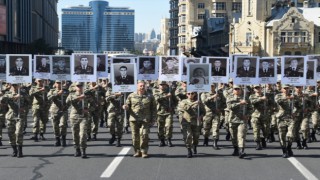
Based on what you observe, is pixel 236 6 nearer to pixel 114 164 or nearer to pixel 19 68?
pixel 19 68

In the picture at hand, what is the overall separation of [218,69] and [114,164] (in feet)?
18.8

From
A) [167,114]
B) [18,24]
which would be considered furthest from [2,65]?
[18,24]

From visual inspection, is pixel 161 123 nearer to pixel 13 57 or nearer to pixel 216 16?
pixel 13 57

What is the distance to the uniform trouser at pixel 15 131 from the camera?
49.1ft

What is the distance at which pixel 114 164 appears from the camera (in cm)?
1381

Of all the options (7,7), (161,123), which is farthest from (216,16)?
(161,123)

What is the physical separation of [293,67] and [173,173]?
5708 millimetres

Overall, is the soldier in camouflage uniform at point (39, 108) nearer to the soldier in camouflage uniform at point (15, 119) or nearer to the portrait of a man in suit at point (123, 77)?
the soldier in camouflage uniform at point (15, 119)

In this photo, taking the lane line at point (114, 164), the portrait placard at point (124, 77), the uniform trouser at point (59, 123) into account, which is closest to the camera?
the lane line at point (114, 164)

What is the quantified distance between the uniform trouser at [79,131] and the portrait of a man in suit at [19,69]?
7.75ft

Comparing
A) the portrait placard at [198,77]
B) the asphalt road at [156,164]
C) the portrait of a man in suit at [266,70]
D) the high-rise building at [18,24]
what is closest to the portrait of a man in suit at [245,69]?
the portrait of a man in suit at [266,70]

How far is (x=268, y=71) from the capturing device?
53.8ft

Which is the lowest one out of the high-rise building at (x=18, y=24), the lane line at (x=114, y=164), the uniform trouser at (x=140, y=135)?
the lane line at (x=114, y=164)

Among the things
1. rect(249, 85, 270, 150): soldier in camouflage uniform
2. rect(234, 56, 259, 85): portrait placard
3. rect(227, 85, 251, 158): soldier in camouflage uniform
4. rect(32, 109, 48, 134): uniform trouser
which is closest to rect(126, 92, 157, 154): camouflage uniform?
rect(227, 85, 251, 158): soldier in camouflage uniform
